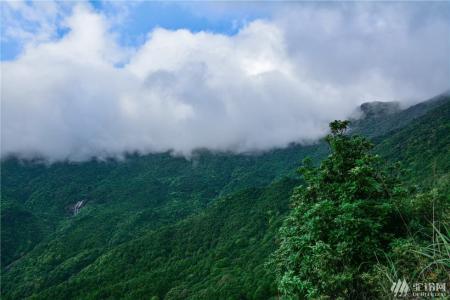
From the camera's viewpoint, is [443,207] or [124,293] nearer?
[443,207]

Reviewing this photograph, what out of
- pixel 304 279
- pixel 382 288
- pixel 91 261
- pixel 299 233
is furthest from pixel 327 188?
pixel 91 261

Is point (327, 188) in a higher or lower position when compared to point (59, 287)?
higher

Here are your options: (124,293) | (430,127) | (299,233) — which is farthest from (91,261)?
(299,233)

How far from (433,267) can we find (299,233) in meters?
5.07

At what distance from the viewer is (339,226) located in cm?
1017

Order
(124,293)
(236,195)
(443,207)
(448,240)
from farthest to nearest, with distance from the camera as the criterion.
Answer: (236,195)
(124,293)
(443,207)
(448,240)

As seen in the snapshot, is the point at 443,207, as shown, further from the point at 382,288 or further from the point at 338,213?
the point at 382,288

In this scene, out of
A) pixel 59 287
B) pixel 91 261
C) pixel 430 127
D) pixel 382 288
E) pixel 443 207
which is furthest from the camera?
pixel 91 261

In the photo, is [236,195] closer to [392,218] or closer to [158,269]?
[158,269]

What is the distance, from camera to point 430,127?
502 ft

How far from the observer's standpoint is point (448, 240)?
20.8 ft

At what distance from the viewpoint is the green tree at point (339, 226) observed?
907cm

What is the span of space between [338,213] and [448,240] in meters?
3.93

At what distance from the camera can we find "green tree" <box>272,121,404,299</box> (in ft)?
29.8
